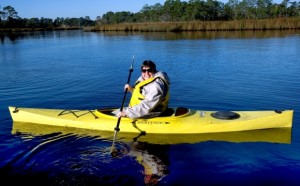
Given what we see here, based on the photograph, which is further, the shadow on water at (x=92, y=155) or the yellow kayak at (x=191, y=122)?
the yellow kayak at (x=191, y=122)

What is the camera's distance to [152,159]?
6.04 metres

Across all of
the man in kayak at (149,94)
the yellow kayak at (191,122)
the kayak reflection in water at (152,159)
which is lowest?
the kayak reflection in water at (152,159)

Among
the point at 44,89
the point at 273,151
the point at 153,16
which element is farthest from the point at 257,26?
the point at 153,16

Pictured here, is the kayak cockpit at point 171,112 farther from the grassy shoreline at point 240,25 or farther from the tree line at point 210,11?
the tree line at point 210,11

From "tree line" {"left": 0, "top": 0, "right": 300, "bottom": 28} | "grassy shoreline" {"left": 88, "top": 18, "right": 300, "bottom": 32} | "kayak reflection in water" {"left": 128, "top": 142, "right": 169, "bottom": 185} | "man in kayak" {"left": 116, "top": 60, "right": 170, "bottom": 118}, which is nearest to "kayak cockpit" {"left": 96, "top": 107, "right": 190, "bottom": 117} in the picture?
"man in kayak" {"left": 116, "top": 60, "right": 170, "bottom": 118}

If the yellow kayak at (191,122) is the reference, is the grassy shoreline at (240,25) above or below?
above

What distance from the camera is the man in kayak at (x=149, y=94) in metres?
6.58

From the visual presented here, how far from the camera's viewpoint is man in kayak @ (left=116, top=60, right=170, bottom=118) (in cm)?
658

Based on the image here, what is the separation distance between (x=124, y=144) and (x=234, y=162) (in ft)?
7.20

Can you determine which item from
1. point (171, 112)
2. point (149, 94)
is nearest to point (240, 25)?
point (171, 112)

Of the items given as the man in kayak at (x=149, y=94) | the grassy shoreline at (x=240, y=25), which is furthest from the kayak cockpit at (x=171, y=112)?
the grassy shoreline at (x=240, y=25)

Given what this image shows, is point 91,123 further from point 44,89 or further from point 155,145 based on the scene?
point 44,89

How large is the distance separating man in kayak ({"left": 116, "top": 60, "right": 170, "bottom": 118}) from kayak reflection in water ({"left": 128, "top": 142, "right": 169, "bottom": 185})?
647 mm

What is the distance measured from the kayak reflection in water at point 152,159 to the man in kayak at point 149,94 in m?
0.65
